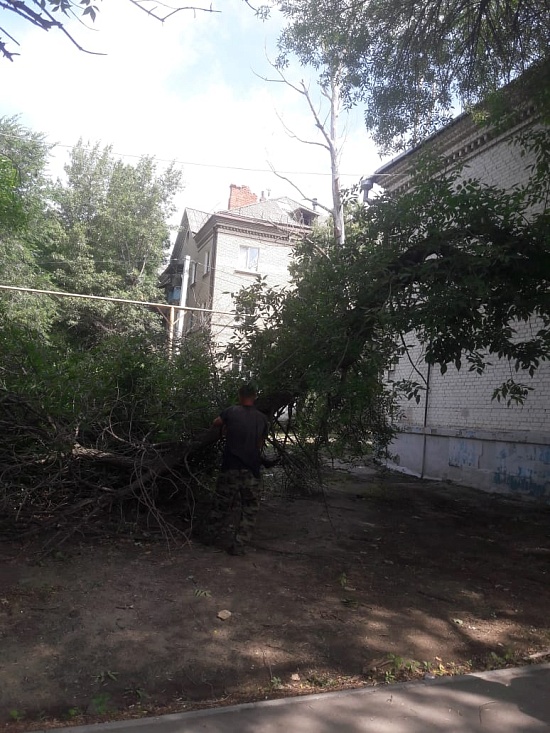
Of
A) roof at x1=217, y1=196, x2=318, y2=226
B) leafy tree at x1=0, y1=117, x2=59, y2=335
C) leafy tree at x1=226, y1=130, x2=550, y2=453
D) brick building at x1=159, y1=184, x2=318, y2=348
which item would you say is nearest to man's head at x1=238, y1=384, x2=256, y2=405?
leafy tree at x1=226, y1=130, x2=550, y2=453

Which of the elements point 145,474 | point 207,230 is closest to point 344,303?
point 145,474

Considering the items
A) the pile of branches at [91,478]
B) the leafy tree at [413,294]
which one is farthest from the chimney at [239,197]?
the pile of branches at [91,478]

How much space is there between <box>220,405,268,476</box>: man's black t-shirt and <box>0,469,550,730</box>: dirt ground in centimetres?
90

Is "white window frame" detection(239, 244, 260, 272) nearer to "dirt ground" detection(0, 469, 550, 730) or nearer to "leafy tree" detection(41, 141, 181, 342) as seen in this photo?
"leafy tree" detection(41, 141, 181, 342)

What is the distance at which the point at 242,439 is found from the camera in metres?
6.05

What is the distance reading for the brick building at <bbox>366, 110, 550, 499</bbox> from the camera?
397 inches

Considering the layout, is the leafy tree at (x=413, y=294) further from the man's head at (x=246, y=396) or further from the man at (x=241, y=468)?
the man at (x=241, y=468)

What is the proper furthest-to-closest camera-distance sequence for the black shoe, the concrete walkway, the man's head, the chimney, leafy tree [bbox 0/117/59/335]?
the chimney → leafy tree [bbox 0/117/59/335] → the man's head → the black shoe → the concrete walkway

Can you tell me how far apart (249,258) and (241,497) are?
→ 72.7 feet

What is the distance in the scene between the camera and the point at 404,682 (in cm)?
367

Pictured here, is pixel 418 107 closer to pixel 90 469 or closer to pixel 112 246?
pixel 90 469

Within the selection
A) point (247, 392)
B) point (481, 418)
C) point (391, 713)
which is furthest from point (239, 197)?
point (391, 713)

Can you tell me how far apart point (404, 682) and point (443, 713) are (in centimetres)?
39

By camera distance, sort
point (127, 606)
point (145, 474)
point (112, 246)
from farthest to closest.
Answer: point (112, 246), point (145, 474), point (127, 606)
